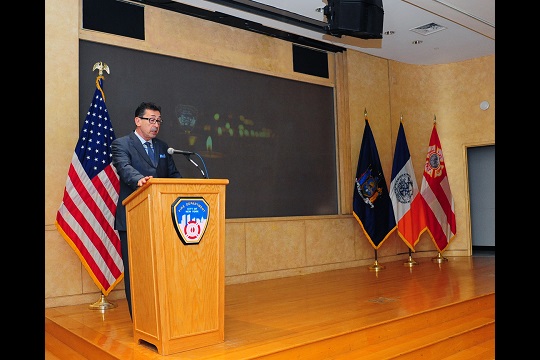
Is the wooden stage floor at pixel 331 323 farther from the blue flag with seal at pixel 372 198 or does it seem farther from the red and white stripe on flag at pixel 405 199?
the red and white stripe on flag at pixel 405 199

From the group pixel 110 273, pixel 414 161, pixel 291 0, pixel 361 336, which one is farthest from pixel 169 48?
pixel 414 161

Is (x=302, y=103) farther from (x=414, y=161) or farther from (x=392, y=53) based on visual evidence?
(x=414, y=161)

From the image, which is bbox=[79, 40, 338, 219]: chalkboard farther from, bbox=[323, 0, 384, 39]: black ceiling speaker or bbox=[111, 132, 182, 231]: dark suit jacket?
bbox=[323, 0, 384, 39]: black ceiling speaker

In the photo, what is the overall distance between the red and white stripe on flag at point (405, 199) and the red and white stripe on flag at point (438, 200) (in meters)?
0.16

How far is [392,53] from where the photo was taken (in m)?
7.66

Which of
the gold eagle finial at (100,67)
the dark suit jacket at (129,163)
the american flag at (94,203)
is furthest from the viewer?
the gold eagle finial at (100,67)

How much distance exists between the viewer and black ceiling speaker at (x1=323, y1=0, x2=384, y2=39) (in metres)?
4.25

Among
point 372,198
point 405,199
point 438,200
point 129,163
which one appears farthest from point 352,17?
point 438,200

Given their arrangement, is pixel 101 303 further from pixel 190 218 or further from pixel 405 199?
pixel 405 199

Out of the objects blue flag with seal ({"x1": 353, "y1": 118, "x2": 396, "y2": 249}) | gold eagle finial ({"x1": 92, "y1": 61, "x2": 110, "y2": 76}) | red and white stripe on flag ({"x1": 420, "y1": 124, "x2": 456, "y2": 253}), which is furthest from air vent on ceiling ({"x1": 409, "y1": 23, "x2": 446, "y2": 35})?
gold eagle finial ({"x1": 92, "y1": 61, "x2": 110, "y2": 76})

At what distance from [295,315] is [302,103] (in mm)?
3480

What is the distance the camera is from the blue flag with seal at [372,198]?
6.84 meters

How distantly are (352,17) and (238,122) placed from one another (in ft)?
7.14

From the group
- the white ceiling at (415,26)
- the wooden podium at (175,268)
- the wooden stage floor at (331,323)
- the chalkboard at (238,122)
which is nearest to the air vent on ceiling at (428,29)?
the white ceiling at (415,26)
